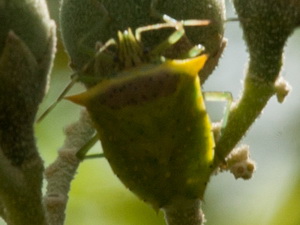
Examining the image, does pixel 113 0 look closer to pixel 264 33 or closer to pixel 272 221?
pixel 264 33

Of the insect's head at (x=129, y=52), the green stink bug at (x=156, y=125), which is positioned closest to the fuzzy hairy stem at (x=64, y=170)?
the green stink bug at (x=156, y=125)

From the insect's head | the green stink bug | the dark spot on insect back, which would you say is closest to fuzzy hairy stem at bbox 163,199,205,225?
the green stink bug

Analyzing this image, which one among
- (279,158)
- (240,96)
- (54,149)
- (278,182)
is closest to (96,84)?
(240,96)

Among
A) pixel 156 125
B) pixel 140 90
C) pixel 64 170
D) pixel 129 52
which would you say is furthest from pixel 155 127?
pixel 64 170

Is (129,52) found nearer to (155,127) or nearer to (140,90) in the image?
(140,90)

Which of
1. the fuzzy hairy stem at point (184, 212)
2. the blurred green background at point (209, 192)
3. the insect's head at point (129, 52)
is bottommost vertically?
the blurred green background at point (209, 192)

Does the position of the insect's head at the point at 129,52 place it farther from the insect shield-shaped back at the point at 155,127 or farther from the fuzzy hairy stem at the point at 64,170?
the fuzzy hairy stem at the point at 64,170
